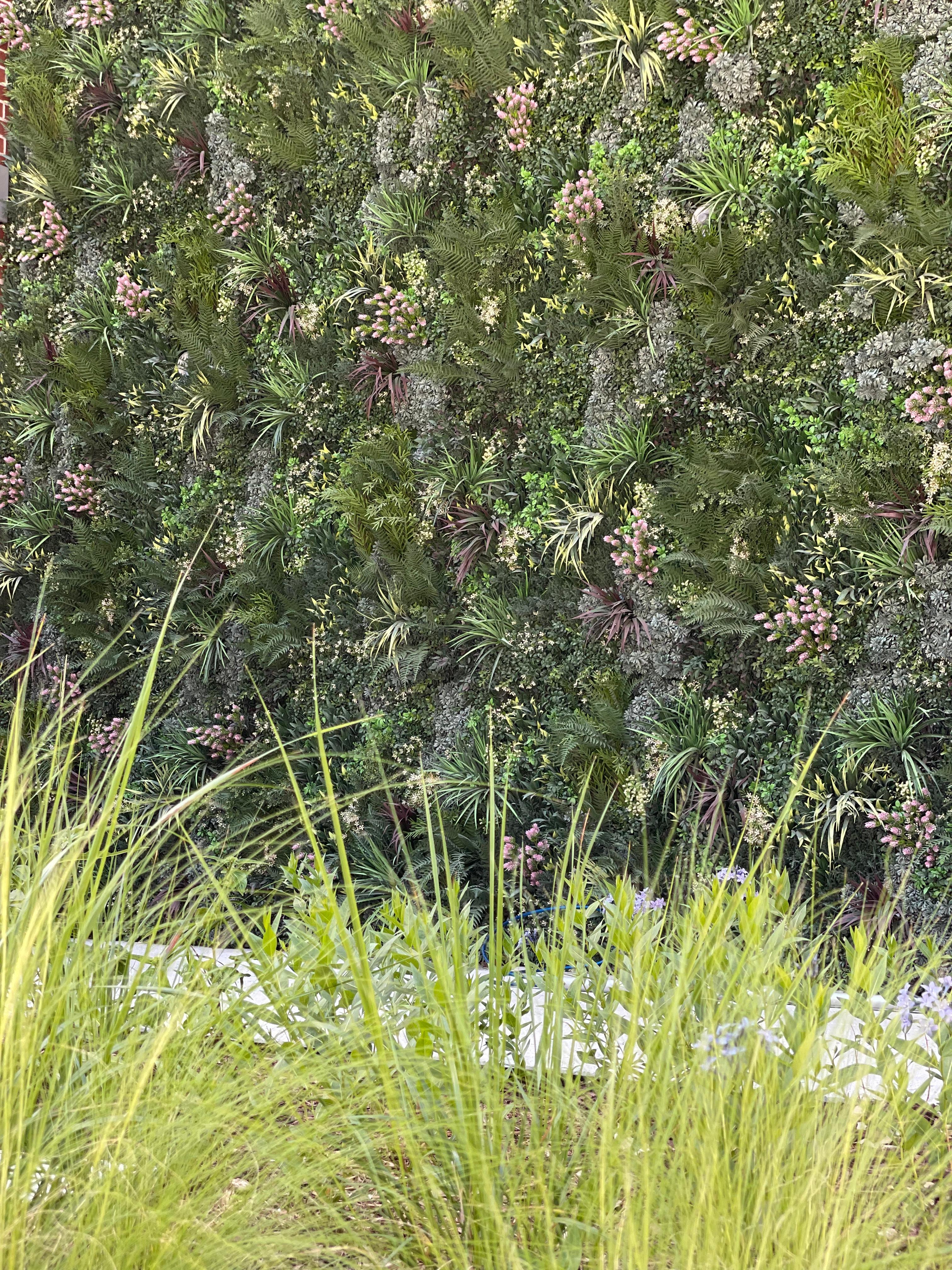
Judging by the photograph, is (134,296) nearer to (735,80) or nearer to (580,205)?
(580,205)

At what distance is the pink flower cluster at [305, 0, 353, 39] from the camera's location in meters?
3.96

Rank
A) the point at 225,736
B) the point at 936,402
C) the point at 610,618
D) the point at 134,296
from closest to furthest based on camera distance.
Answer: the point at 936,402
the point at 610,618
the point at 225,736
the point at 134,296

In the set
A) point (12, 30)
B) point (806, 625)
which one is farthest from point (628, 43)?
point (12, 30)

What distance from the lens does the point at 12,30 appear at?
16.6 feet

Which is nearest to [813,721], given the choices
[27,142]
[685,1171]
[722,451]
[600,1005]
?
[722,451]

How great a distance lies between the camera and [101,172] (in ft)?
15.5

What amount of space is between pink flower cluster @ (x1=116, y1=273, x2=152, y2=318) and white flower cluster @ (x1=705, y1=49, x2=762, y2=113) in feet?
8.32

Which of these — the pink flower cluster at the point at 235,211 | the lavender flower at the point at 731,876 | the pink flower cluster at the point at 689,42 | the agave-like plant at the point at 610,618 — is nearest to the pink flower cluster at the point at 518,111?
the pink flower cluster at the point at 689,42

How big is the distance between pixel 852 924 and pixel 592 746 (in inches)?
35.6

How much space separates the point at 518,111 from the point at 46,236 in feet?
8.19

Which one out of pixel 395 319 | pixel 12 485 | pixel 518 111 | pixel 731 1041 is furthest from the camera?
pixel 12 485

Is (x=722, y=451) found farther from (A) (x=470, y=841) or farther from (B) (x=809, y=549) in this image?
(A) (x=470, y=841)

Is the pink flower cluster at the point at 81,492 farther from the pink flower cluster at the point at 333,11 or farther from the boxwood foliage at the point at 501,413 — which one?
the pink flower cluster at the point at 333,11

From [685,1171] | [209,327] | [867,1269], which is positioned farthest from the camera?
[209,327]
